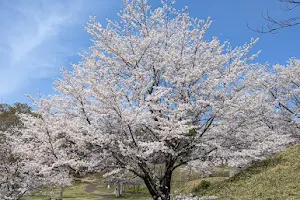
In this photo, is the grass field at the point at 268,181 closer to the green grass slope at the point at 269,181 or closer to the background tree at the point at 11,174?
the green grass slope at the point at 269,181

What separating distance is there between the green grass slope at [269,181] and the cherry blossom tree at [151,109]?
178 cm

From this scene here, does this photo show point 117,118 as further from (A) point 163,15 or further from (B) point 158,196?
(A) point 163,15

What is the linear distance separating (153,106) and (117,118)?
146 cm

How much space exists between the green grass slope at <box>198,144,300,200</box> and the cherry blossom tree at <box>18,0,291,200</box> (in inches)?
70.0

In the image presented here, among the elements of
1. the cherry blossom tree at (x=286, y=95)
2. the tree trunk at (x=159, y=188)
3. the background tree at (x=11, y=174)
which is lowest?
the tree trunk at (x=159, y=188)

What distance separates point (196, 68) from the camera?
11570 millimetres

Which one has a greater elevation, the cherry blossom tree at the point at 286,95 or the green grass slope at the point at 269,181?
the cherry blossom tree at the point at 286,95

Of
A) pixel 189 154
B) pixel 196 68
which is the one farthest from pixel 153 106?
pixel 189 154

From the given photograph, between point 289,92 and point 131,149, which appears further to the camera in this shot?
point 289,92

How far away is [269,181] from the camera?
13945mm

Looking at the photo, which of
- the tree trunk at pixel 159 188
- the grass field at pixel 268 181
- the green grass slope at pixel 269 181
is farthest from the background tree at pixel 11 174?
the green grass slope at pixel 269 181

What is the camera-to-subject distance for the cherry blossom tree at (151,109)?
10508 millimetres

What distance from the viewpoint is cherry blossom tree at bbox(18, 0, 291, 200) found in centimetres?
1051

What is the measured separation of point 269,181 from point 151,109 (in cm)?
720
